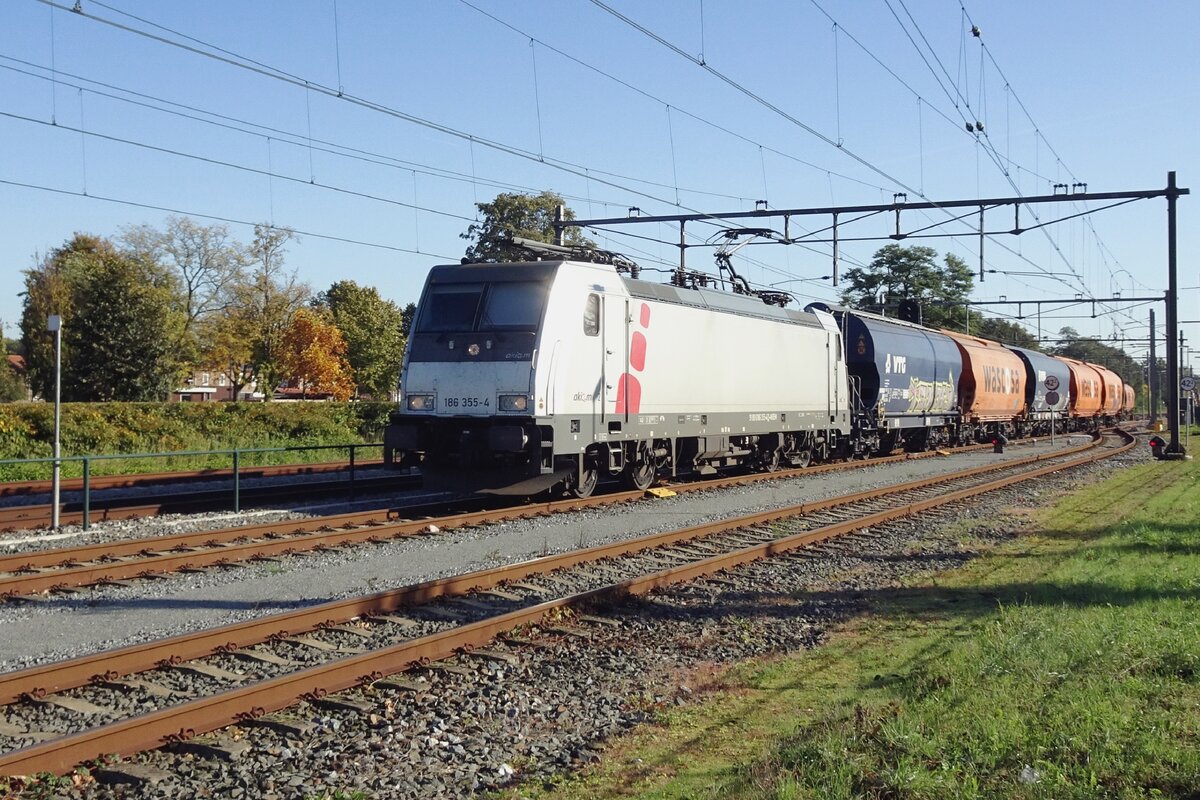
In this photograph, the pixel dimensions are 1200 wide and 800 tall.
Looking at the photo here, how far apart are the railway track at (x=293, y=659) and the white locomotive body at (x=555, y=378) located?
3392mm

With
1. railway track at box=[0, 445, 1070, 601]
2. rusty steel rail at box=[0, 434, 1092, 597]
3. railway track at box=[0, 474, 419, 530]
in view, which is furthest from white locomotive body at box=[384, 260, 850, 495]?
railway track at box=[0, 474, 419, 530]

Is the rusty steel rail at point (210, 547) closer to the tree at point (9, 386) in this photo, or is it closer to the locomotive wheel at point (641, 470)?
the locomotive wheel at point (641, 470)

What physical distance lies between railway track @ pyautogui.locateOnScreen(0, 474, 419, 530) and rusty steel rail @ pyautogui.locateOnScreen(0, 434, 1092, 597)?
2.26m

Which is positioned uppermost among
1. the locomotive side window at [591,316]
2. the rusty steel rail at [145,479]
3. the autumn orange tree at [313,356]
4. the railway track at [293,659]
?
the autumn orange tree at [313,356]

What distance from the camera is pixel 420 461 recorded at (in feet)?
52.6

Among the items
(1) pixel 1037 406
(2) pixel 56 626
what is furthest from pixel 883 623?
(1) pixel 1037 406

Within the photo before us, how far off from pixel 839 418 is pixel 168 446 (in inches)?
686

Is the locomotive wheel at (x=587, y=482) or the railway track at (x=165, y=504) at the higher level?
the locomotive wheel at (x=587, y=482)

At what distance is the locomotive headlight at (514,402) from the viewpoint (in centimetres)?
1520

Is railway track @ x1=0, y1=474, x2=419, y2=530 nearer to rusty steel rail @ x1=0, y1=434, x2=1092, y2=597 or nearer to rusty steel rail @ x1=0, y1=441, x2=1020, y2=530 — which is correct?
rusty steel rail @ x1=0, y1=441, x2=1020, y2=530

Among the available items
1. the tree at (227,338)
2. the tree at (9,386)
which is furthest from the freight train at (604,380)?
the tree at (9,386)

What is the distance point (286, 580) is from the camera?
1094cm

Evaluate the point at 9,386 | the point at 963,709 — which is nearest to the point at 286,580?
the point at 963,709

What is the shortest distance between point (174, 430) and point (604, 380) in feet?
54.2
